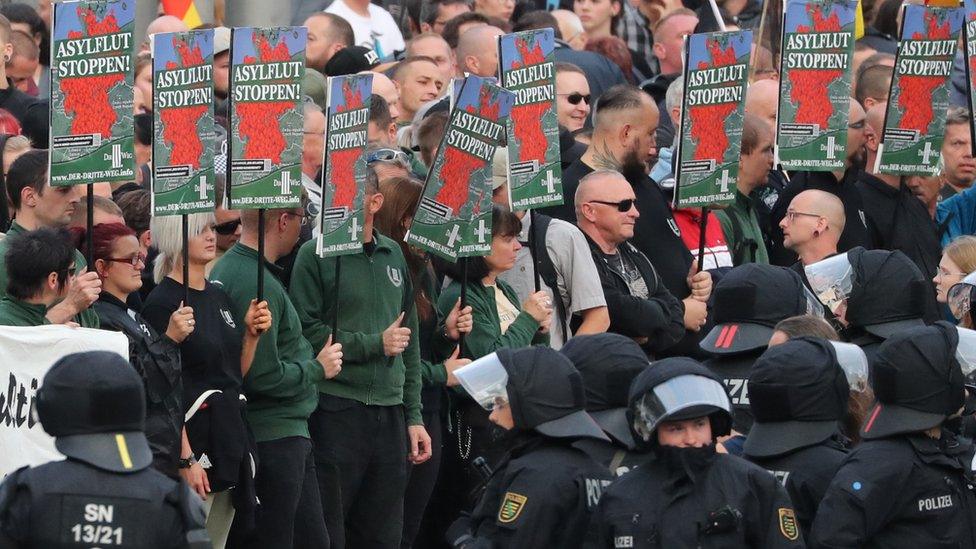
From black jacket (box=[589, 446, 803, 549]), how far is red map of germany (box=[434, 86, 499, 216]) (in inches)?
118

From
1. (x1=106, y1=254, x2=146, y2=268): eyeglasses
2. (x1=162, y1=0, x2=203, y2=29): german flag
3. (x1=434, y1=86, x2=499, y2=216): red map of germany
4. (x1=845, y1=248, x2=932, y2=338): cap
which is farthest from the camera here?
(x1=162, y1=0, x2=203, y2=29): german flag

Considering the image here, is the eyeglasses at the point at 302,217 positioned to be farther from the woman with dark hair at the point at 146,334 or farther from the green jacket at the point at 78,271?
the green jacket at the point at 78,271

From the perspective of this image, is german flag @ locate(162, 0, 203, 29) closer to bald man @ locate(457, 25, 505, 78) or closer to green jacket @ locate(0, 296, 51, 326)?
bald man @ locate(457, 25, 505, 78)

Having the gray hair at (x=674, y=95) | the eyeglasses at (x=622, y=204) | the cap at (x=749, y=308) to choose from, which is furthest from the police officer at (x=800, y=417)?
the gray hair at (x=674, y=95)

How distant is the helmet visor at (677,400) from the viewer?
6.34 meters

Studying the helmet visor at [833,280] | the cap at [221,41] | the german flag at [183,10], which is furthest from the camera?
the german flag at [183,10]

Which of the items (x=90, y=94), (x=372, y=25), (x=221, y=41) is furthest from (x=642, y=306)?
(x=372, y=25)

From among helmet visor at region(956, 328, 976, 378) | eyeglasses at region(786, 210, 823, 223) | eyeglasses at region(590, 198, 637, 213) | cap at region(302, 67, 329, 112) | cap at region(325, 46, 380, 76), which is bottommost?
helmet visor at region(956, 328, 976, 378)

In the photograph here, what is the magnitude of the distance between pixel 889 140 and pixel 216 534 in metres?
5.15

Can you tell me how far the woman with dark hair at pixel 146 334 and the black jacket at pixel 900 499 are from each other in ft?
8.47

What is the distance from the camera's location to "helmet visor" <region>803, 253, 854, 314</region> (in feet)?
31.7

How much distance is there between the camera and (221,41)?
1151cm

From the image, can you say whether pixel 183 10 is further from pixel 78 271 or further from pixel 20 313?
pixel 20 313

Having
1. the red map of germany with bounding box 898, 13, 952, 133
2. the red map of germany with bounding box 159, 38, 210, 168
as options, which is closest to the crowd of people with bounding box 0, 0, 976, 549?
the red map of germany with bounding box 159, 38, 210, 168
